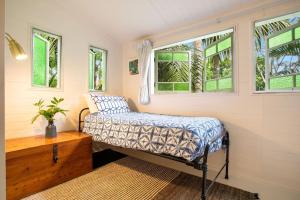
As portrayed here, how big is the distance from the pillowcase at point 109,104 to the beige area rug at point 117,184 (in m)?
0.85

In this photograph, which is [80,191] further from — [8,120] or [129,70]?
[129,70]

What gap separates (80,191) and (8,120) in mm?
1290

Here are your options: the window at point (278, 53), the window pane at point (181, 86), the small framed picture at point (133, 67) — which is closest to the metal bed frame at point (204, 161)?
the window at point (278, 53)

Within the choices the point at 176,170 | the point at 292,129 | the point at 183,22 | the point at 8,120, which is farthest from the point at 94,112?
the point at 292,129

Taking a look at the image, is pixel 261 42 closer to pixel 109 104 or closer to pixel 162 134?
pixel 162 134

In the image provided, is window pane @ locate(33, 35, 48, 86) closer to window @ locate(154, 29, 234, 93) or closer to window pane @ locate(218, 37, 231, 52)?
window @ locate(154, 29, 234, 93)

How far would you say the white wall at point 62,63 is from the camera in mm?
2225

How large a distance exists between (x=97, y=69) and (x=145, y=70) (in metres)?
0.99

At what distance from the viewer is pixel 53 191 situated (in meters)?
1.93

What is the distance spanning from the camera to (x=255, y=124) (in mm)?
2062

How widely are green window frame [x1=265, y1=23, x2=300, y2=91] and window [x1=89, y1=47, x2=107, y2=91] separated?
8.79 ft

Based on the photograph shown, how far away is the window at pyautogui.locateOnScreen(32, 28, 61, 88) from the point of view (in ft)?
8.37

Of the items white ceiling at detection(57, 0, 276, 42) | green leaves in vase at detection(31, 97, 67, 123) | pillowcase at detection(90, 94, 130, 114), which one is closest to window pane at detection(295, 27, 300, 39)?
white ceiling at detection(57, 0, 276, 42)

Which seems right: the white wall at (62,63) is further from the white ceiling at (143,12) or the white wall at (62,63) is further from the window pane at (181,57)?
the window pane at (181,57)
